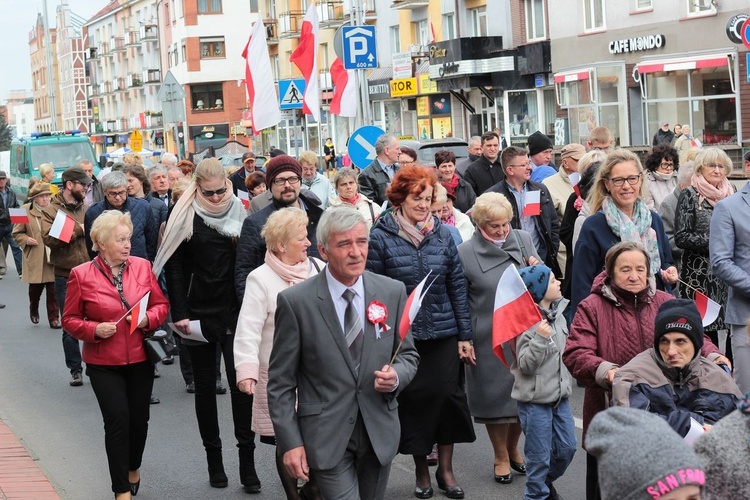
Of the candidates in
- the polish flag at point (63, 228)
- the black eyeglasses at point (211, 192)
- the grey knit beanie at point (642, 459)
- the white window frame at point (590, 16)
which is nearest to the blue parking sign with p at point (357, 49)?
the polish flag at point (63, 228)

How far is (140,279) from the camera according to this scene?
23.5 feet

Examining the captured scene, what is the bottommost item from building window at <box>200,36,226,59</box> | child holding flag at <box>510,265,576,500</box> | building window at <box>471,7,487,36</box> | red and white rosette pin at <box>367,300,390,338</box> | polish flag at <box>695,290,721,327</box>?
child holding flag at <box>510,265,576,500</box>

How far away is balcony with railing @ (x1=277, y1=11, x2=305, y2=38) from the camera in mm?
66375

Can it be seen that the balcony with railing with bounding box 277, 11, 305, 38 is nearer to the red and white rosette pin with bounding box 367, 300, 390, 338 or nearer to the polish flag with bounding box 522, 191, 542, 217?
the polish flag with bounding box 522, 191, 542, 217

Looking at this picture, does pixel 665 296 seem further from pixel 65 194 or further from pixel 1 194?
pixel 1 194

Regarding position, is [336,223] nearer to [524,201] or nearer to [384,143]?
[524,201]

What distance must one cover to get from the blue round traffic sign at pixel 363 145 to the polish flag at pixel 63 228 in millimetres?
6092

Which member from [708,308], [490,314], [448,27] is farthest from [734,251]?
[448,27]

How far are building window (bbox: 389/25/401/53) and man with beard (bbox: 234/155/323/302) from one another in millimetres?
44894

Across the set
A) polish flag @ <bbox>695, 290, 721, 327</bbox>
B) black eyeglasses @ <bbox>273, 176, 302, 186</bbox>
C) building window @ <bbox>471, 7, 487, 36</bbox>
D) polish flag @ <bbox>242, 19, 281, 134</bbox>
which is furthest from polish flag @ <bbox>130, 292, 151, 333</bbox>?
building window @ <bbox>471, 7, 487, 36</bbox>

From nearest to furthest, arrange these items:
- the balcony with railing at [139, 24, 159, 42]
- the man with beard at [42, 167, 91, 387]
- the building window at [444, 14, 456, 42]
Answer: the man with beard at [42, 167, 91, 387] < the building window at [444, 14, 456, 42] < the balcony with railing at [139, 24, 159, 42]

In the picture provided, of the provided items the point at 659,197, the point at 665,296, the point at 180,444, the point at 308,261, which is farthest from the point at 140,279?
the point at 659,197

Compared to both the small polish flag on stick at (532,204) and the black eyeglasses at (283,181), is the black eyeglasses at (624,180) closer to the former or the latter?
the black eyeglasses at (283,181)

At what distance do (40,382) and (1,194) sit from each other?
9.00m
